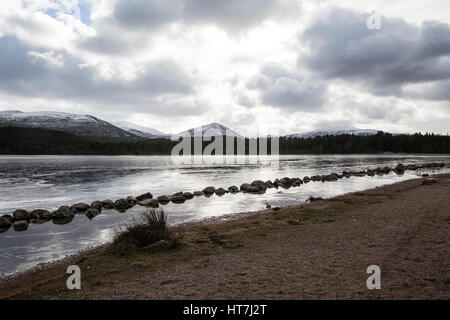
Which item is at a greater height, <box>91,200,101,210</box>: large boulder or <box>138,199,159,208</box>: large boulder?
<box>91,200,101,210</box>: large boulder

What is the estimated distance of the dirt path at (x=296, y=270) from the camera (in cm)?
667

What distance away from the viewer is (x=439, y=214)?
14812 mm

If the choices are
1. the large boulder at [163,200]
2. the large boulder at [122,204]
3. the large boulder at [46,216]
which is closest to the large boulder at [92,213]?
the large boulder at [46,216]

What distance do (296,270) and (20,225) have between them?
53.5ft

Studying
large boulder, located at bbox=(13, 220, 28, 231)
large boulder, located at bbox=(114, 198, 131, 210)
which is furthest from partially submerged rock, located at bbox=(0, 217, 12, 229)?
large boulder, located at bbox=(114, 198, 131, 210)

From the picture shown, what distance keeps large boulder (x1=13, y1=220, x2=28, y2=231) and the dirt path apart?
27.8ft

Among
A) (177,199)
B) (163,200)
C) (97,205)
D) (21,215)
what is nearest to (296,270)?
(21,215)

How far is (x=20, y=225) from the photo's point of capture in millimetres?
17375

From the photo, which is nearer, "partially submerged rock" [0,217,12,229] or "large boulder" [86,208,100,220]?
"partially submerged rock" [0,217,12,229]

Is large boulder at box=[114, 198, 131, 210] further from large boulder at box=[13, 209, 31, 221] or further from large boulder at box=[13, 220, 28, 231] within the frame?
large boulder at box=[13, 220, 28, 231]

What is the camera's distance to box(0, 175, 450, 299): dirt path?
667 cm
